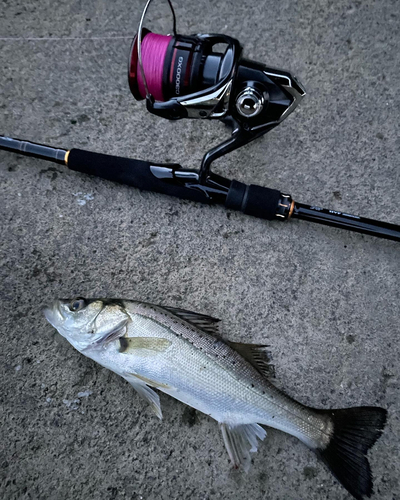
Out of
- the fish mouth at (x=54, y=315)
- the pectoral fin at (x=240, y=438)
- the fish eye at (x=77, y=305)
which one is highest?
the fish eye at (x=77, y=305)

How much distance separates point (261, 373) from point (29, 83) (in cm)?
228

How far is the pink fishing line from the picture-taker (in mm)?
1956

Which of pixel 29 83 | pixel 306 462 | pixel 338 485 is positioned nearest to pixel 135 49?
pixel 29 83

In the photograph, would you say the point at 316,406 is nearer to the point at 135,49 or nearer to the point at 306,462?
the point at 306,462

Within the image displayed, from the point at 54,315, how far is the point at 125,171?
0.87m

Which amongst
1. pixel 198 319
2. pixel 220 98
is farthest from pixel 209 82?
pixel 198 319

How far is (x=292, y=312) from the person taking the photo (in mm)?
2316

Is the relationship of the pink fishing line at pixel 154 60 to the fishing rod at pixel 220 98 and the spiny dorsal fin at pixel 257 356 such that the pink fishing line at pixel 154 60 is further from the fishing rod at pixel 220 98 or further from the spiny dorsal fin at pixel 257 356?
the spiny dorsal fin at pixel 257 356

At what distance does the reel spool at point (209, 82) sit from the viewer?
6.08 feet

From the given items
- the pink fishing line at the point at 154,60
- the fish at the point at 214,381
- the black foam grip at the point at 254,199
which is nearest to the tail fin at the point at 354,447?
the fish at the point at 214,381

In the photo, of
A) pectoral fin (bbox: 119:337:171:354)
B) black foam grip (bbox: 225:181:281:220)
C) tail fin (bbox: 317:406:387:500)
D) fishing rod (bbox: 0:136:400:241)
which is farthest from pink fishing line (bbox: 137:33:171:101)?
→ tail fin (bbox: 317:406:387:500)

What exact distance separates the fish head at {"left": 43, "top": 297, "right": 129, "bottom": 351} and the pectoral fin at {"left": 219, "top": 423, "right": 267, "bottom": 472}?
0.69 m

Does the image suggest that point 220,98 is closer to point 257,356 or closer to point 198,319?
point 198,319

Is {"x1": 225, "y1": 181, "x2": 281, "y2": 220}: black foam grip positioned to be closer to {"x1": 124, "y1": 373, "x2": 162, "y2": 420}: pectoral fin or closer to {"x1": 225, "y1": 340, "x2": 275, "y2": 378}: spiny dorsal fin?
{"x1": 225, "y1": 340, "x2": 275, "y2": 378}: spiny dorsal fin
